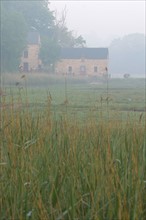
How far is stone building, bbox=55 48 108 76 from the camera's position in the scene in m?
51.8

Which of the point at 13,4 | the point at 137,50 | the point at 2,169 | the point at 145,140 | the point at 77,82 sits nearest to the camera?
the point at 2,169

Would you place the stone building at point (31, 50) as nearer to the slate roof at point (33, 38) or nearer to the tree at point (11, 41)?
the slate roof at point (33, 38)

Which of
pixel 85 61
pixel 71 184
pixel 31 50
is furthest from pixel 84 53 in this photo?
pixel 71 184

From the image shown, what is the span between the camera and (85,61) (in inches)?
2082

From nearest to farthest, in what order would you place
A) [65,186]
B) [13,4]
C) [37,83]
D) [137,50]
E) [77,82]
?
[65,186], [37,83], [77,82], [13,4], [137,50]

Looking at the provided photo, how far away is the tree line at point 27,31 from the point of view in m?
31.8

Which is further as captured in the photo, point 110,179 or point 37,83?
point 37,83

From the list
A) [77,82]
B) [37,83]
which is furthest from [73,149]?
[77,82]

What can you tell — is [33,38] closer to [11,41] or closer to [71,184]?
[11,41]

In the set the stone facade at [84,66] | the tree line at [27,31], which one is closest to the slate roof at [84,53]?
the stone facade at [84,66]

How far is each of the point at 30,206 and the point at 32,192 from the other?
15cm

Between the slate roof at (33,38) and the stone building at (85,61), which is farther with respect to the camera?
the stone building at (85,61)

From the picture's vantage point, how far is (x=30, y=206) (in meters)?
2.89

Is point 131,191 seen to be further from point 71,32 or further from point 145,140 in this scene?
point 71,32
